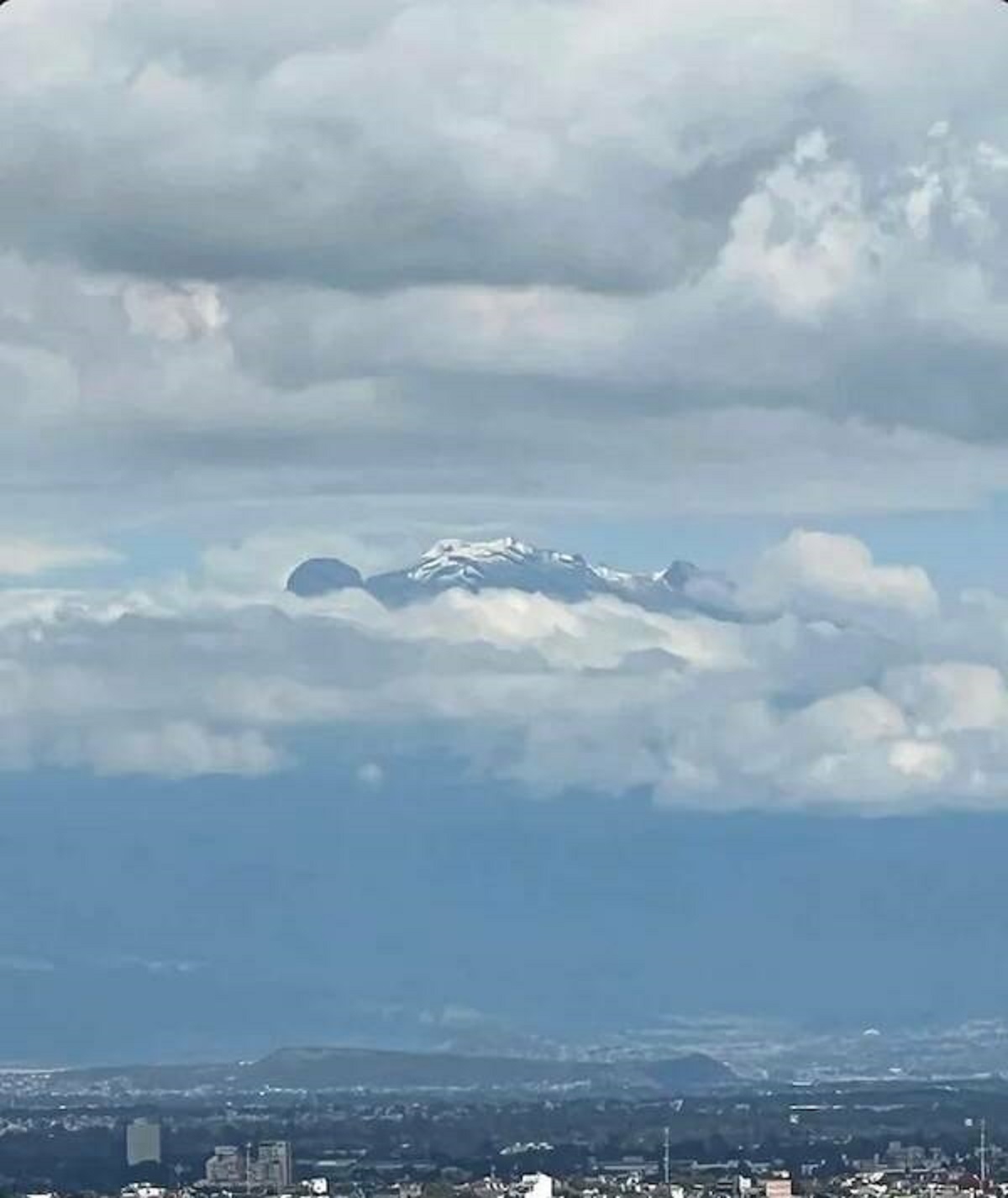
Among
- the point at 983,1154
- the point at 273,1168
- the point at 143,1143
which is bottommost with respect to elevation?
the point at 273,1168

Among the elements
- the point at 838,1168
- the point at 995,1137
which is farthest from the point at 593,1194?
the point at 995,1137

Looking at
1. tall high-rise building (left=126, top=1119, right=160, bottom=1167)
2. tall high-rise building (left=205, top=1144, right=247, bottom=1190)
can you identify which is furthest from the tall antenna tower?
tall high-rise building (left=126, top=1119, right=160, bottom=1167)

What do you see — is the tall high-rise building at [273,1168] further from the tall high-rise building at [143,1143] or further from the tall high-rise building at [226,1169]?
the tall high-rise building at [143,1143]

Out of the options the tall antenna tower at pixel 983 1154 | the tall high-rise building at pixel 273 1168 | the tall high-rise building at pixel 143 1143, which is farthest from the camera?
the tall high-rise building at pixel 143 1143

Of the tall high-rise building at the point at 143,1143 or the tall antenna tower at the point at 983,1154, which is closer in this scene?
the tall antenna tower at the point at 983,1154

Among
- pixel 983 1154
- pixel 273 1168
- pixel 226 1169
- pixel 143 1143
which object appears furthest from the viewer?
pixel 143 1143

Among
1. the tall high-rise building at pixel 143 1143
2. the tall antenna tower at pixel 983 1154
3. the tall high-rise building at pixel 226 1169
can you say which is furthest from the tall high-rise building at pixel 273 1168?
the tall antenna tower at pixel 983 1154

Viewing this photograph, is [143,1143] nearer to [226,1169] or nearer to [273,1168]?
[226,1169]

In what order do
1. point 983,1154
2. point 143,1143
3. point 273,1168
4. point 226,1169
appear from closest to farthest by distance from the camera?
point 273,1168 < point 226,1169 < point 983,1154 < point 143,1143

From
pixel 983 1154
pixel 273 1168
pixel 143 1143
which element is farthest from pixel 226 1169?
pixel 983 1154

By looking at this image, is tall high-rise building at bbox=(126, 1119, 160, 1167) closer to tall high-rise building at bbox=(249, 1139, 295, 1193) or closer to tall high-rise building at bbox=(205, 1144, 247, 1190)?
tall high-rise building at bbox=(205, 1144, 247, 1190)
